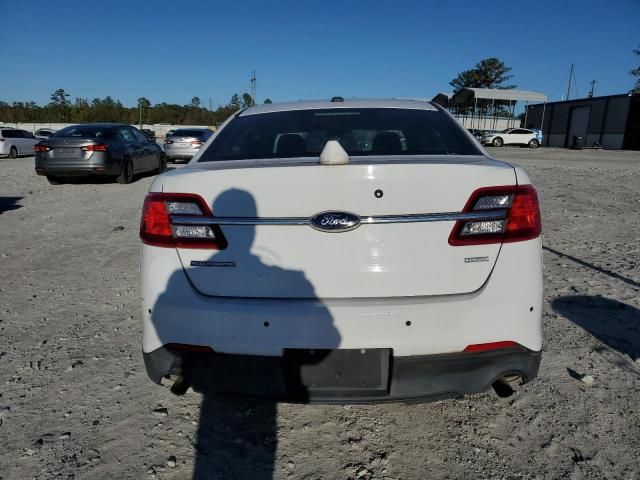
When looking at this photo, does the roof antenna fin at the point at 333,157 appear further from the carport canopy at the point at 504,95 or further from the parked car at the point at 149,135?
the carport canopy at the point at 504,95

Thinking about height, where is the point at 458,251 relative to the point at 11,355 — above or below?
above

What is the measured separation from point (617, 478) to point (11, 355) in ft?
11.2

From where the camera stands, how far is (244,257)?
71.3 inches

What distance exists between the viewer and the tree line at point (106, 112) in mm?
77163

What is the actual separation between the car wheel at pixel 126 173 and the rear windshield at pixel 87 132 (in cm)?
70

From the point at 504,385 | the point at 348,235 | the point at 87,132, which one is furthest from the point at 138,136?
the point at 504,385

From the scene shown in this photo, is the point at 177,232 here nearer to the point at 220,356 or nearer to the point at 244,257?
the point at 244,257

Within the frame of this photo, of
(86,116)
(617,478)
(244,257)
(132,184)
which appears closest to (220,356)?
(244,257)

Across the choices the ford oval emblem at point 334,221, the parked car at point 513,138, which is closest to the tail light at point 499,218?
the ford oval emblem at point 334,221

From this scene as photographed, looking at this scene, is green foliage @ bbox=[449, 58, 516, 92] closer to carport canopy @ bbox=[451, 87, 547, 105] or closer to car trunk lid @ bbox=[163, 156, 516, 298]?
carport canopy @ bbox=[451, 87, 547, 105]

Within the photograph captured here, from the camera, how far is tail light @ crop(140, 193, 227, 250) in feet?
6.01

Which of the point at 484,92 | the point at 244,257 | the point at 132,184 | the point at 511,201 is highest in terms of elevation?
the point at 484,92

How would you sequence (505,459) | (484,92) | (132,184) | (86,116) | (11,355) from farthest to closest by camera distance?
(86,116), (484,92), (132,184), (11,355), (505,459)

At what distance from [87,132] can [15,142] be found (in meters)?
14.0
